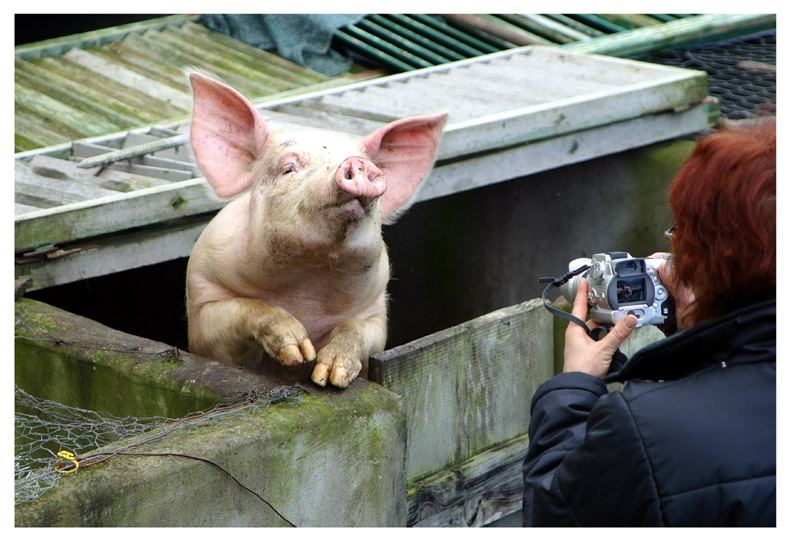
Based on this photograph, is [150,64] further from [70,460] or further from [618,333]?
[618,333]

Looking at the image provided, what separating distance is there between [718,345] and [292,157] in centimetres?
A: 207

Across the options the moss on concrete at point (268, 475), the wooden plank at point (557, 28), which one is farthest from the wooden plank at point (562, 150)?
the moss on concrete at point (268, 475)

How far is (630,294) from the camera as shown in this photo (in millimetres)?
2930

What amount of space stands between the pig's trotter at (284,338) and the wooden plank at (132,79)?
315 centimetres

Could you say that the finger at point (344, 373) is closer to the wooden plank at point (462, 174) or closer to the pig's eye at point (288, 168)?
the pig's eye at point (288, 168)

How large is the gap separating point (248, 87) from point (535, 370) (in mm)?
3142

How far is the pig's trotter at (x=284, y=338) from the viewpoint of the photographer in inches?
154

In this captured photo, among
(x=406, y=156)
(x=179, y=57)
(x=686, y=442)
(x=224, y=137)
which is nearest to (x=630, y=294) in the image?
(x=686, y=442)

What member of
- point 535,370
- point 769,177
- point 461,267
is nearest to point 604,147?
point 461,267

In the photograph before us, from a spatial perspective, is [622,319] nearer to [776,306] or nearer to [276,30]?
[776,306]

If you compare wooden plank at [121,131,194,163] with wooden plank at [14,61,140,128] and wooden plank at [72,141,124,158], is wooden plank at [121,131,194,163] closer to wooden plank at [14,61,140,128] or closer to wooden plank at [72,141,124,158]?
wooden plank at [72,141,124,158]

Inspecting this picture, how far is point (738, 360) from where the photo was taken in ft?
7.59

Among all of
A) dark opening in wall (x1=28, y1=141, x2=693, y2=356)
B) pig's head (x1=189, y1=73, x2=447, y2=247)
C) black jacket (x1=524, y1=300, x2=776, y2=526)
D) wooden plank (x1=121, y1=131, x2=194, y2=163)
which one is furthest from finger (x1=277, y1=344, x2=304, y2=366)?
dark opening in wall (x1=28, y1=141, x2=693, y2=356)

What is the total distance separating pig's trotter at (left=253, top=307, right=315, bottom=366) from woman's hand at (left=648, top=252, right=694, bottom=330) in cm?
135
